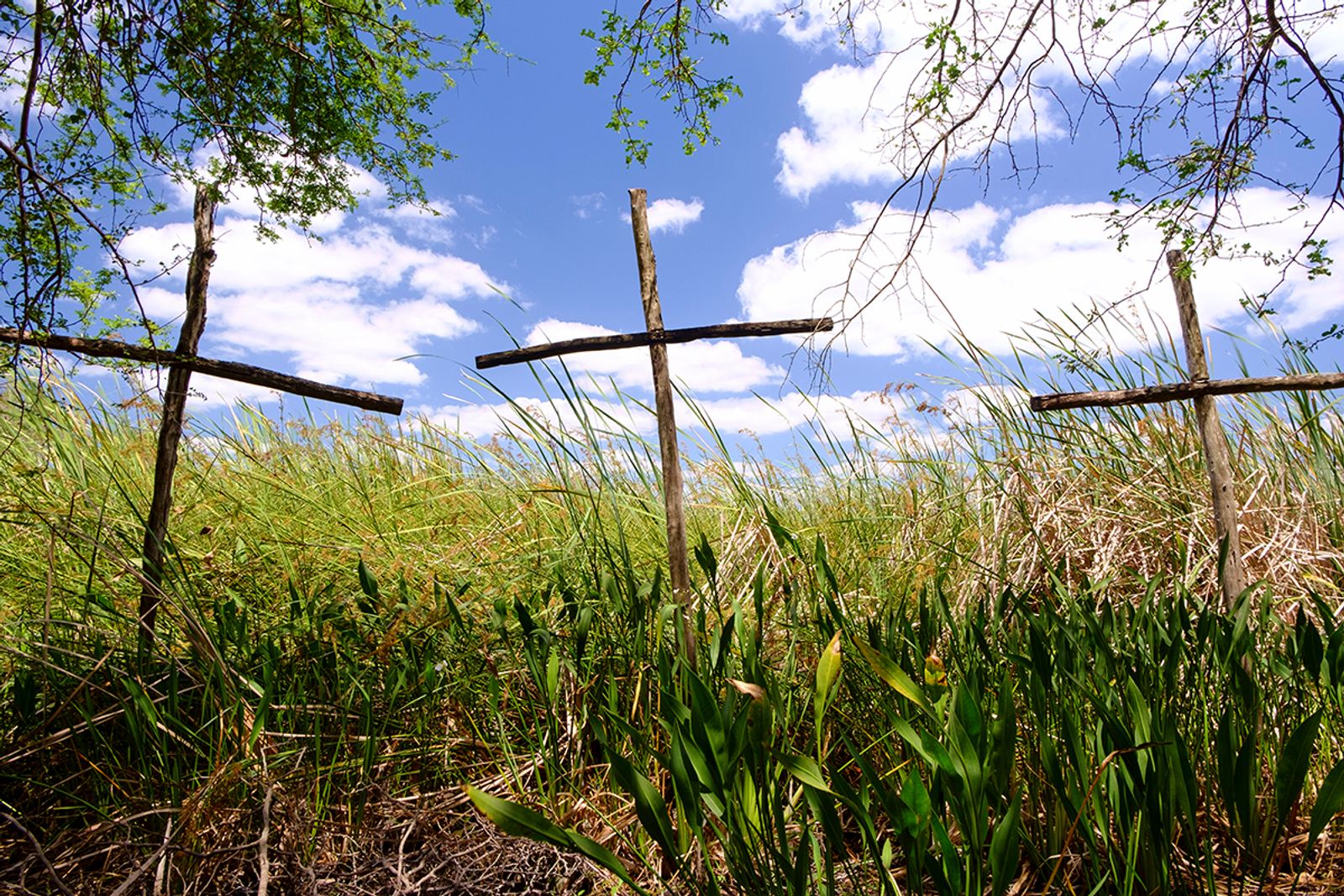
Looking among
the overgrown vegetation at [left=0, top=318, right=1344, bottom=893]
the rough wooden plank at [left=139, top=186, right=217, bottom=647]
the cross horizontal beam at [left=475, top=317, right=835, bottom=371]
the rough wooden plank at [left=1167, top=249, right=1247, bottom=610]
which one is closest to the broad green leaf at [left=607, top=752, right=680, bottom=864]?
the overgrown vegetation at [left=0, top=318, right=1344, bottom=893]

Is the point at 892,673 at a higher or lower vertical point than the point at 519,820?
higher

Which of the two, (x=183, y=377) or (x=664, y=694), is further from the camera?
(x=183, y=377)

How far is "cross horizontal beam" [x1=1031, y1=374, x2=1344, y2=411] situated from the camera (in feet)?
10.5

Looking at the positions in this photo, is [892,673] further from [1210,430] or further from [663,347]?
Result: [1210,430]

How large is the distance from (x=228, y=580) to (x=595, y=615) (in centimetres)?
150

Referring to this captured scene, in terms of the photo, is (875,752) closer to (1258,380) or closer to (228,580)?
(1258,380)

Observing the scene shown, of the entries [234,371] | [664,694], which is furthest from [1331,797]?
[234,371]

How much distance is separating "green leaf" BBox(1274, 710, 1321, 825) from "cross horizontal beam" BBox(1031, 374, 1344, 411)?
1.96m

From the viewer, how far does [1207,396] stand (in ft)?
11.3

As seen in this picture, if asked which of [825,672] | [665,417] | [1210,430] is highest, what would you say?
[665,417]

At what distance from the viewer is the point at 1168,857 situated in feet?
5.24

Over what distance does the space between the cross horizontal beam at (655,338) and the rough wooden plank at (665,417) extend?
4 cm

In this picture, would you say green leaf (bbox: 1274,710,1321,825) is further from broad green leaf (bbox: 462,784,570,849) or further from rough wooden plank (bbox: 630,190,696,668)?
rough wooden plank (bbox: 630,190,696,668)

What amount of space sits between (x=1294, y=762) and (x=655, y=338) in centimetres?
204
